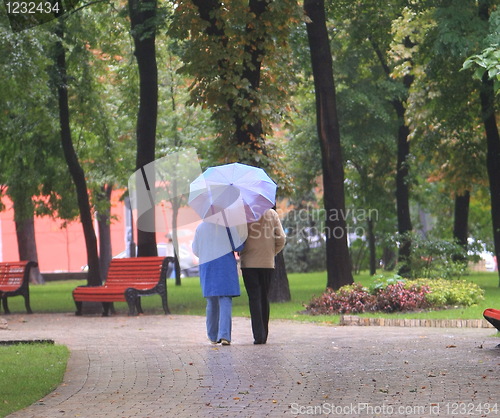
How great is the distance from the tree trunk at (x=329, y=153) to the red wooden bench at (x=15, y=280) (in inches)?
252

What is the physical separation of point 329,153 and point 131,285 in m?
4.57

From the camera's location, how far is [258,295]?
13.1 m

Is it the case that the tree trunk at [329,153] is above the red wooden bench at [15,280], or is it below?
above

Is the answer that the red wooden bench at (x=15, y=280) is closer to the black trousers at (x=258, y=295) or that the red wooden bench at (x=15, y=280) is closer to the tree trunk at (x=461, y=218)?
the black trousers at (x=258, y=295)

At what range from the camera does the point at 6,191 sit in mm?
33062

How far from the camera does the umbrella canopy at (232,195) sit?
1276 cm

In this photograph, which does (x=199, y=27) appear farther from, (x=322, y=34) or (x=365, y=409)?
(x=365, y=409)

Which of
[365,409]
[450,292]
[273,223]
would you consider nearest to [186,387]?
[365,409]

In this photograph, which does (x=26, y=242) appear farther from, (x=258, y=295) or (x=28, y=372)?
(x=28, y=372)

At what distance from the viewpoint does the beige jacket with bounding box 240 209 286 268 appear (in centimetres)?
1305

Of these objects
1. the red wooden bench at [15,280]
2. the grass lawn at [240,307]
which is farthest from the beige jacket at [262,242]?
the red wooden bench at [15,280]

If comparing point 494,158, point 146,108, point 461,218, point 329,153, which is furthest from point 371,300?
point 461,218

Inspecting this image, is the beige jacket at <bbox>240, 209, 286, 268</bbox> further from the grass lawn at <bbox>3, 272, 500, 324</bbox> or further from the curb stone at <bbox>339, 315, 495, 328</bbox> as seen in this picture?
the grass lawn at <bbox>3, 272, 500, 324</bbox>

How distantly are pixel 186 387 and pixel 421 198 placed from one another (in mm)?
29938
